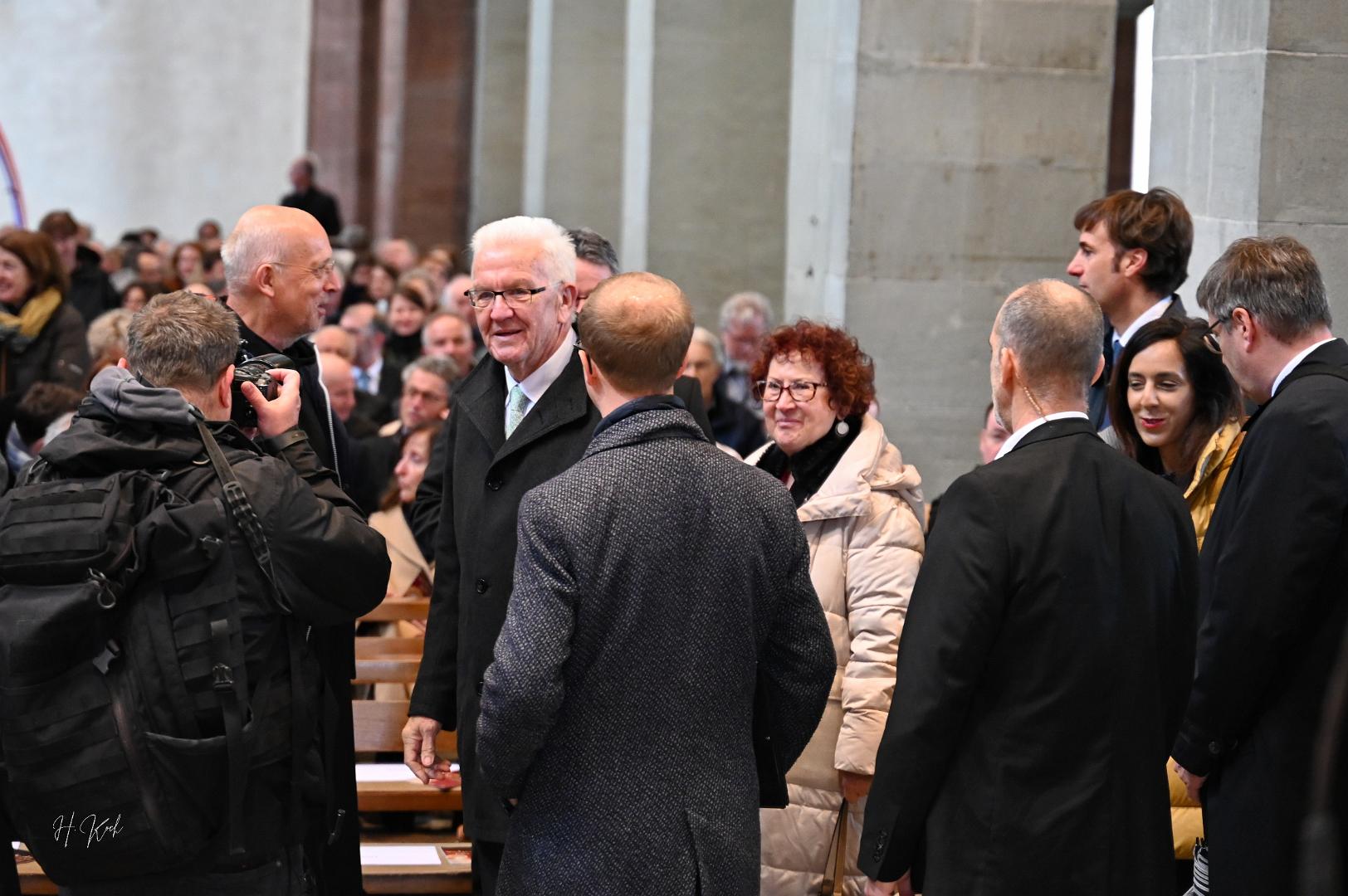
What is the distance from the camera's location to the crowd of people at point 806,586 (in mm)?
3174

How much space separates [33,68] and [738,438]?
15744 mm

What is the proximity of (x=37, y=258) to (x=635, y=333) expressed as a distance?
6042mm

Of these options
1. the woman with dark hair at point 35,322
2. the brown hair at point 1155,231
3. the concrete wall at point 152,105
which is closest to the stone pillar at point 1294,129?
the brown hair at point 1155,231

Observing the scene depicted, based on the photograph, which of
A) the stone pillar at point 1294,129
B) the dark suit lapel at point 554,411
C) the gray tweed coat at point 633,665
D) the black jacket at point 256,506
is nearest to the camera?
the gray tweed coat at point 633,665

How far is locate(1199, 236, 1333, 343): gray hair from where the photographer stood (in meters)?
3.82

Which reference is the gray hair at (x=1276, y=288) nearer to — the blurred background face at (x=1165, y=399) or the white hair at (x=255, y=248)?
the blurred background face at (x=1165, y=399)

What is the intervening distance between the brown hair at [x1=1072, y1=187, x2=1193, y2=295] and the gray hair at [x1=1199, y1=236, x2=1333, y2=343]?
1016 millimetres

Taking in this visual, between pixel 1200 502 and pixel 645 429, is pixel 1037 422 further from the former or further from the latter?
pixel 1200 502

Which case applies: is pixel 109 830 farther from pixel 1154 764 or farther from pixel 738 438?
pixel 738 438

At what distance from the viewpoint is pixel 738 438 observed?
7848mm

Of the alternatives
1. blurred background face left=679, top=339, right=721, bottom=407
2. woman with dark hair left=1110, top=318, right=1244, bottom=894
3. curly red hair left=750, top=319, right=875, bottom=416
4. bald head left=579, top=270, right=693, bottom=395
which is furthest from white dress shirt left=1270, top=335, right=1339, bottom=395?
blurred background face left=679, top=339, right=721, bottom=407

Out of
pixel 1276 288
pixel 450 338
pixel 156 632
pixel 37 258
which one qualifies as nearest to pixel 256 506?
pixel 156 632

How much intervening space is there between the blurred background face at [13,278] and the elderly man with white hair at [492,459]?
4.99m

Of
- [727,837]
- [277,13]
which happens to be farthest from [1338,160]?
[277,13]
